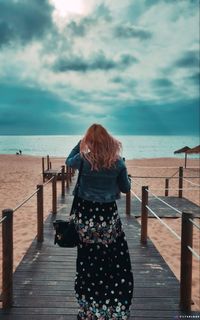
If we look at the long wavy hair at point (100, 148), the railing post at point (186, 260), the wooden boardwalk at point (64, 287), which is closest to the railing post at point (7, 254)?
the wooden boardwalk at point (64, 287)

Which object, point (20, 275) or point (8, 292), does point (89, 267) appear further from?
point (20, 275)

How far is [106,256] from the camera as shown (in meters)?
3.19

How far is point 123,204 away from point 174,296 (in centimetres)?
711

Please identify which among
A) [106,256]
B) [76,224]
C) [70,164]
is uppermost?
[70,164]

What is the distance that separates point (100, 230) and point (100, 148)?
0.69 metres

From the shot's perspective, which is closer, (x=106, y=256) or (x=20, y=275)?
(x=106, y=256)

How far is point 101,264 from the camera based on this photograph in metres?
3.20

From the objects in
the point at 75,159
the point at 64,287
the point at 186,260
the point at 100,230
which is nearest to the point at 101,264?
the point at 100,230

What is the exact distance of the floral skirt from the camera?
3.09 meters

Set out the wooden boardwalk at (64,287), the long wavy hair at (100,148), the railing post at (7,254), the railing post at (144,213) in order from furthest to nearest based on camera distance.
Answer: the railing post at (144,213), the railing post at (7,254), the wooden boardwalk at (64,287), the long wavy hair at (100,148)

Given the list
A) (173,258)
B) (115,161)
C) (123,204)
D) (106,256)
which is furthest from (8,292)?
(123,204)

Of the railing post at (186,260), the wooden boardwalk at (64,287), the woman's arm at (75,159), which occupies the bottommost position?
the wooden boardwalk at (64,287)

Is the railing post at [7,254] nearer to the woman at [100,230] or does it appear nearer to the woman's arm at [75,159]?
the woman at [100,230]

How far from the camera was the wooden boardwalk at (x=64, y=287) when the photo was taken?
12.4 ft
